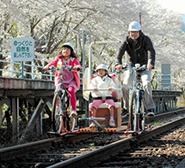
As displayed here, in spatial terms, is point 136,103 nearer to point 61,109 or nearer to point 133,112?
point 133,112

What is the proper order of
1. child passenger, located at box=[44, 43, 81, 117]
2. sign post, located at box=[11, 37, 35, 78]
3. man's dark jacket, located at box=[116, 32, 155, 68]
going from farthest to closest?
→ sign post, located at box=[11, 37, 35, 78] < child passenger, located at box=[44, 43, 81, 117] < man's dark jacket, located at box=[116, 32, 155, 68]

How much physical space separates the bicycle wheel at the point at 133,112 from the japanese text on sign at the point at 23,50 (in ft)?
14.1

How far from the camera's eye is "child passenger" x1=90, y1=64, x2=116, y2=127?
9.45m

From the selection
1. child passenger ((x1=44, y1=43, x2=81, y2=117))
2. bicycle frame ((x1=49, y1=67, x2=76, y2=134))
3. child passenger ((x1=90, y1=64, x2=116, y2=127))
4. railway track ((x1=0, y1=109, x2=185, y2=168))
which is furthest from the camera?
child passenger ((x1=90, y1=64, x2=116, y2=127))

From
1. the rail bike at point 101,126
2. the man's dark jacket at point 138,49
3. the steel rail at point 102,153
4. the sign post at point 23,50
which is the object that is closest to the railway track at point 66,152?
the steel rail at point 102,153

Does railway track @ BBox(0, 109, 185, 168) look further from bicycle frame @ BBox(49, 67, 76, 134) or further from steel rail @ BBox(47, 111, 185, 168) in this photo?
bicycle frame @ BBox(49, 67, 76, 134)

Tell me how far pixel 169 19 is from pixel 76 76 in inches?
1025

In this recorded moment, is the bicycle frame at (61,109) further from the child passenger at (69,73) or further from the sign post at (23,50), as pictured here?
the sign post at (23,50)

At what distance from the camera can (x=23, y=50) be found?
11.9 meters

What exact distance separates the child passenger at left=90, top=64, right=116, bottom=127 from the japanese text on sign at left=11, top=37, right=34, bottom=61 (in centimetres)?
266

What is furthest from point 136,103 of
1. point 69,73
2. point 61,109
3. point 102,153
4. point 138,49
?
point 102,153

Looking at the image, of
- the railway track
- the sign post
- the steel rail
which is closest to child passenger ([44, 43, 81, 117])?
the railway track

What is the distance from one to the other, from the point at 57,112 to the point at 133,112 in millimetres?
1310

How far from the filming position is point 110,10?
74.0ft
